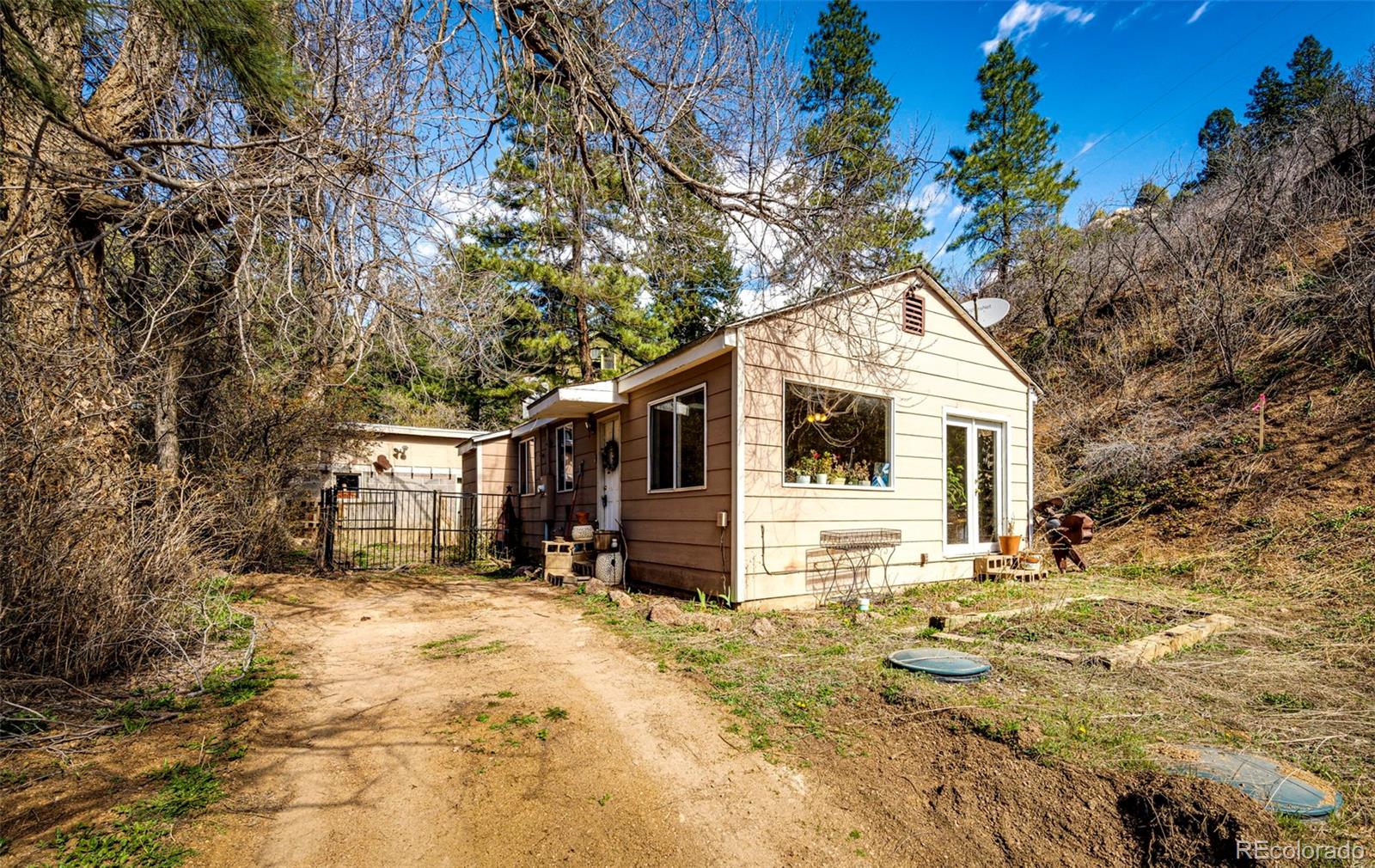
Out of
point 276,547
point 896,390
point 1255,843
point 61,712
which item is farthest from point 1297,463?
point 276,547

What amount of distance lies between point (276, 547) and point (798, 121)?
9406mm

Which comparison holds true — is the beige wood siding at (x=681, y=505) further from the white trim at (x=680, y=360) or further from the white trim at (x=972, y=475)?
the white trim at (x=972, y=475)

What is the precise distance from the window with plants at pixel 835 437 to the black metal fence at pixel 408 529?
21.4 ft

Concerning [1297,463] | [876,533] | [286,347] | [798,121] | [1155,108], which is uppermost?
[1155,108]

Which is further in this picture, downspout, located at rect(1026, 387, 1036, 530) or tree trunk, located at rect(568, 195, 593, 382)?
tree trunk, located at rect(568, 195, 593, 382)

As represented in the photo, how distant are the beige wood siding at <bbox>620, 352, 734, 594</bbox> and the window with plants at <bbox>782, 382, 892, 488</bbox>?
0.74 m

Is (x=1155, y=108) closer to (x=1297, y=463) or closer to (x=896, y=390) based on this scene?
(x=1297, y=463)

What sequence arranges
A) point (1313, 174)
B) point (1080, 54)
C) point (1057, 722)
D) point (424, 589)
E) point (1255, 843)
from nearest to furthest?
1. point (1255, 843)
2. point (1057, 722)
3. point (424, 589)
4. point (1313, 174)
5. point (1080, 54)

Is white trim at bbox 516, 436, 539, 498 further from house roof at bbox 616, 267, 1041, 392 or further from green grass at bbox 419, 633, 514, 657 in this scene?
green grass at bbox 419, 633, 514, 657

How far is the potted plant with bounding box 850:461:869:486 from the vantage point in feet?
24.6

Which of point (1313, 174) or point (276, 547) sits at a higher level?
point (1313, 174)

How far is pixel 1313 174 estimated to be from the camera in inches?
485

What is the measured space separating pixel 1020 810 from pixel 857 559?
193 inches

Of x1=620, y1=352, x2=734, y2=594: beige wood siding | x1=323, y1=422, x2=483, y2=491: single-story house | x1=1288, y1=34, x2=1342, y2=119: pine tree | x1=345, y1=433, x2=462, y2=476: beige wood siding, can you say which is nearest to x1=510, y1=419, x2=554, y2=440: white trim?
x1=323, y1=422, x2=483, y2=491: single-story house
